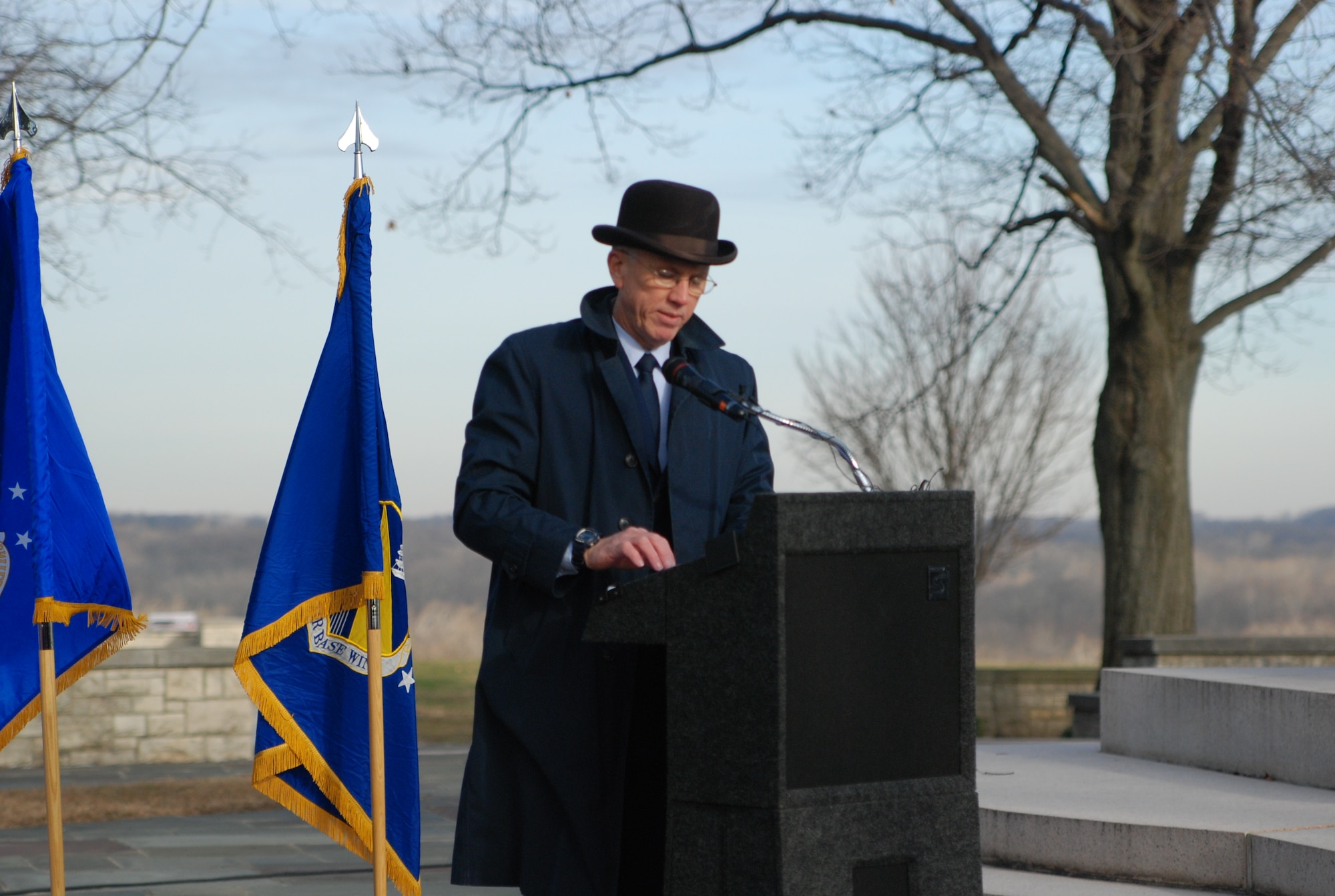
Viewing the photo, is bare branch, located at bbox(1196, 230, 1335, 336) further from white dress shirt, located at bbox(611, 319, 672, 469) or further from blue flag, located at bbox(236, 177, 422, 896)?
white dress shirt, located at bbox(611, 319, 672, 469)

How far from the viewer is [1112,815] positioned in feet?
17.7

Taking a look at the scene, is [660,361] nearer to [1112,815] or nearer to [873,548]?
[873,548]

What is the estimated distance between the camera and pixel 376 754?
3805 mm

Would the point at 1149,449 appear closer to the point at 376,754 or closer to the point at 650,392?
the point at 376,754

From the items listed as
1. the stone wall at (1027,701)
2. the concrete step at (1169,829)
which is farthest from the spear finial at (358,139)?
the stone wall at (1027,701)

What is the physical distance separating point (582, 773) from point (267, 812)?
6427 millimetres

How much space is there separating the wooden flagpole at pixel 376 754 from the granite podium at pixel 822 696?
116 centimetres

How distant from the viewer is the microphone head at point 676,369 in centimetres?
292

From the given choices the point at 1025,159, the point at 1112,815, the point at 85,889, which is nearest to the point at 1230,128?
the point at 1025,159

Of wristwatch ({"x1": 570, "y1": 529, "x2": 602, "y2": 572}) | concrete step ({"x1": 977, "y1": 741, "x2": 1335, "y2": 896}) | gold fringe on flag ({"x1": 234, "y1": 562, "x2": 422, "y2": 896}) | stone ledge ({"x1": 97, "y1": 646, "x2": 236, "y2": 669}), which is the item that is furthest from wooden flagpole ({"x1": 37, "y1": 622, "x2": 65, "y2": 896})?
stone ledge ({"x1": 97, "y1": 646, "x2": 236, "y2": 669})

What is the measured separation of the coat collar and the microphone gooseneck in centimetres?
28

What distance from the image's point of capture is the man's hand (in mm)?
2740

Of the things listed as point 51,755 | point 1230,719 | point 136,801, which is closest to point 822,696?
point 51,755

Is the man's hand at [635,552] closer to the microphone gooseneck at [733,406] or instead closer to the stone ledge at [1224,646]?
the microphone gooseneck at [733,406]
